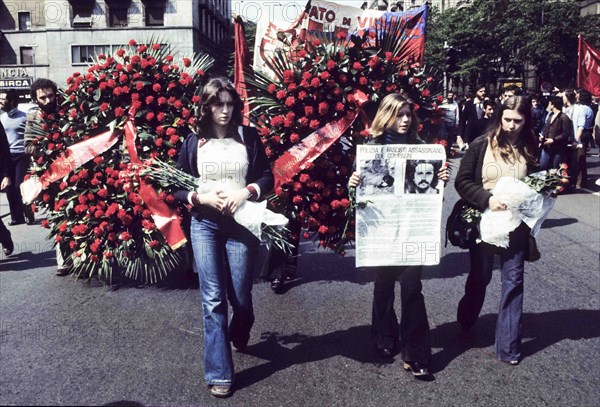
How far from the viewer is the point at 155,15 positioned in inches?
1939

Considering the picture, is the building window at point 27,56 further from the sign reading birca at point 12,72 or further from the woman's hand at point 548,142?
the woman's hand at point 548,142

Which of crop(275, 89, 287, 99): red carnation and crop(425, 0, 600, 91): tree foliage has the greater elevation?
crop(425, 0, 600, 91): tree foliage

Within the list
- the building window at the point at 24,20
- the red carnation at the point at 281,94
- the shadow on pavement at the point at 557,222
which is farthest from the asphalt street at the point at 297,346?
the building window at the point at 24,20

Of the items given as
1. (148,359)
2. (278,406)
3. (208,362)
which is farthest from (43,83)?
(278,406)

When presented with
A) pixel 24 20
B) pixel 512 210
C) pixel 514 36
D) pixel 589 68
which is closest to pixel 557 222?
pixel 589 68

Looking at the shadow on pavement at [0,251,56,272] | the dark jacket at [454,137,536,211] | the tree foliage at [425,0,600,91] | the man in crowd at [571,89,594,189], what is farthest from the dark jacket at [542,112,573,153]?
the tree foliage at [425,0,600,91]

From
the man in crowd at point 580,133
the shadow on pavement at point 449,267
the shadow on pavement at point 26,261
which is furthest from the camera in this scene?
the man in crowd at point 580,133

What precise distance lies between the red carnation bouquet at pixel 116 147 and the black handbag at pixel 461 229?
2.43 metres

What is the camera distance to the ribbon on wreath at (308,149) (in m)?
5.39

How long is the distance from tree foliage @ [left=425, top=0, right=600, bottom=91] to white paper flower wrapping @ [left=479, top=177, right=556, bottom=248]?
31.7 meters

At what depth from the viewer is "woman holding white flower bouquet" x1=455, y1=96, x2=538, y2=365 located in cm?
446

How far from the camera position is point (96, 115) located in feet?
20.0

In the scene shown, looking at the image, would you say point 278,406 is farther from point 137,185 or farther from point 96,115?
point 96,115

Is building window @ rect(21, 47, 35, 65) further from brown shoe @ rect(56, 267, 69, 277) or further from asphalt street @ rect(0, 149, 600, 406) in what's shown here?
brown shoe @ rect(56, 267, 69, 277)
